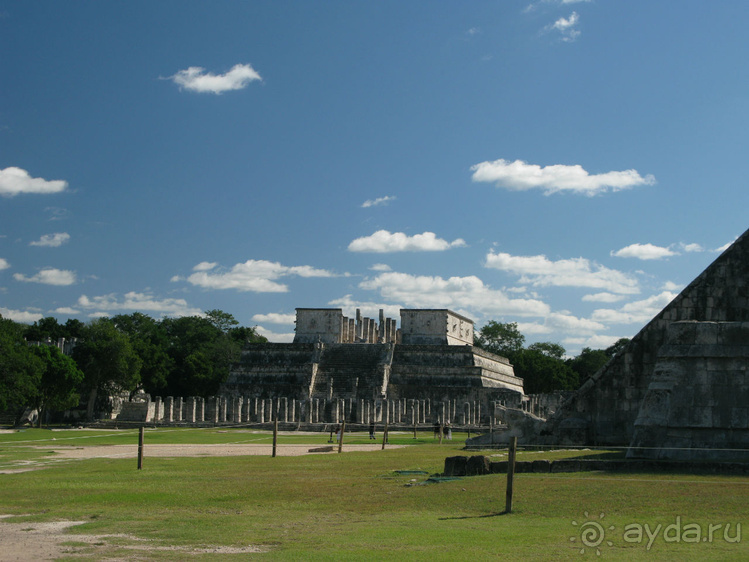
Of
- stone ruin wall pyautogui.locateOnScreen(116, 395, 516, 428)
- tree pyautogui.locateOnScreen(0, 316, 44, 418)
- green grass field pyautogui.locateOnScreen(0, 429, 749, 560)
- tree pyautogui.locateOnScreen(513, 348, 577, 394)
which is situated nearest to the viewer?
green grass field pyautogui.locateOnScreen(0, 429, 749, 560)

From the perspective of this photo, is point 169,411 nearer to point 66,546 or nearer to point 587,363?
point 66,546

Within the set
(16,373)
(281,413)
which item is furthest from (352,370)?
(16,373)

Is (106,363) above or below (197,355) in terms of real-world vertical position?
below

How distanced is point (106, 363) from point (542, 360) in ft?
174

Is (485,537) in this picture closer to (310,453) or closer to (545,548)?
(545,548)

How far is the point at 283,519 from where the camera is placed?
10.9m

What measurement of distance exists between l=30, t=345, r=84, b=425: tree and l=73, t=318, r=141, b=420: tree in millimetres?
6370

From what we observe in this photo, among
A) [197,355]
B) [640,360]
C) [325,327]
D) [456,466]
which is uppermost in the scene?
[325,327]

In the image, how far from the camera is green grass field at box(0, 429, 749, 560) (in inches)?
336

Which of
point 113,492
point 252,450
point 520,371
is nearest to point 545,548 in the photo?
point 113,492

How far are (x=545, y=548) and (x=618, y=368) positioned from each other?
38.7ft

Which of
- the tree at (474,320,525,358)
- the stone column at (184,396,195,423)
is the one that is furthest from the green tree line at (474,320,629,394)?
the stone column at (184,396,195,423)

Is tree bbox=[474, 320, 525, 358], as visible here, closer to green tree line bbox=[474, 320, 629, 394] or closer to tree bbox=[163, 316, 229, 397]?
green tree line bbox=[474, 320, 629, 394]

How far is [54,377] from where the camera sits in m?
49.2
